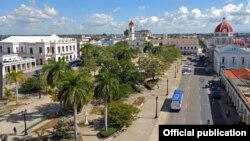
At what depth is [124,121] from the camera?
1732 inches

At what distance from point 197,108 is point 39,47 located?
6999 cm

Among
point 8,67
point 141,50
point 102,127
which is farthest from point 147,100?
point 141,50

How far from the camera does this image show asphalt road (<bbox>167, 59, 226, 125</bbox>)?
48.7 m

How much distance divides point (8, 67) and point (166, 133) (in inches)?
3159

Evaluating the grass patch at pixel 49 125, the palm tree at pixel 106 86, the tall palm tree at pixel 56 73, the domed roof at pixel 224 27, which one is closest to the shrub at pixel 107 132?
the palm tree at pixel 106 86

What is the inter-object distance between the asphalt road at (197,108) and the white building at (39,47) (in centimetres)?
5092

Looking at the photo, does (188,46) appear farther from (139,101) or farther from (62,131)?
(62,131)

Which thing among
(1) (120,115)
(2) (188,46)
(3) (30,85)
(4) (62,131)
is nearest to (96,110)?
(1) (120,115)

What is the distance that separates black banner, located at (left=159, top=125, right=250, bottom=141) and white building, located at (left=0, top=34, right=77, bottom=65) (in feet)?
293

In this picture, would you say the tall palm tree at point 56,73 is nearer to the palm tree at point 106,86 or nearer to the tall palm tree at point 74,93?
the palm tree at point 106,86

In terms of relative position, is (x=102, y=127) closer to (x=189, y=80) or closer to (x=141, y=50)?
(x=189, y=80)

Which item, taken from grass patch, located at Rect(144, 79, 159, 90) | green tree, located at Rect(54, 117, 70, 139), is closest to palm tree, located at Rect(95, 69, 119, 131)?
green tree, located at Rect(54, 117, 70, 139)

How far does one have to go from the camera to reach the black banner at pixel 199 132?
23203 mm

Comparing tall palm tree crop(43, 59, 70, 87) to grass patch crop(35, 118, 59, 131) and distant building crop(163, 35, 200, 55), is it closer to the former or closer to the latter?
grass patch crop(35, 118, 59, 131)
